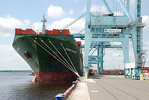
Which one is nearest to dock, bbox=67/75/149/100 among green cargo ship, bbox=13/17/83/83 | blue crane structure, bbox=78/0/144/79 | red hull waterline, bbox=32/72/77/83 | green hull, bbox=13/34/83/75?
green cargo ship, bbox=13/17/83/83

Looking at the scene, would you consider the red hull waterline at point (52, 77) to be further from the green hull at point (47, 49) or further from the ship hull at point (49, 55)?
the green hull at point (47, 49)

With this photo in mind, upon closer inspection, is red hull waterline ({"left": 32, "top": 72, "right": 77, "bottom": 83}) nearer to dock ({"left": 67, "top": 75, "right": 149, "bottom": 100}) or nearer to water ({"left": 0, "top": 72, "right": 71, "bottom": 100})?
water ({"left": 0, "top": 72, "right": 71, "bottom": 100})

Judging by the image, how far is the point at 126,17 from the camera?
3053 cm

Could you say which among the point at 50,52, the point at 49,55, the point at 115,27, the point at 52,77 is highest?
the point at 115,27

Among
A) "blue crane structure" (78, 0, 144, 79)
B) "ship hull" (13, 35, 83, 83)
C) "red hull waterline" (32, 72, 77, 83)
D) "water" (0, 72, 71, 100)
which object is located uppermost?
"blue crane structure" (78, 0, 144, 79)

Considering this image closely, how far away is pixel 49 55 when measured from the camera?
2595 cm

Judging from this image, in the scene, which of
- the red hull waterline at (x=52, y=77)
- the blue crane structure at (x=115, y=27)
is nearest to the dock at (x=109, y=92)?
the red hull waterline at (x=52, y=77)

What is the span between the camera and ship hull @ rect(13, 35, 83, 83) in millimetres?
24516

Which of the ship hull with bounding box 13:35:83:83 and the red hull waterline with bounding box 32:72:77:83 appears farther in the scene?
the red hull waterline with bounding box 32:72:77:83

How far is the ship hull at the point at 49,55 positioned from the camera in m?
24.5

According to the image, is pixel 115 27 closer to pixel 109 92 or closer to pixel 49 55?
pixel 49 55

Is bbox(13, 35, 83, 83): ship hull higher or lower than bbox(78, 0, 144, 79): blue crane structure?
lower

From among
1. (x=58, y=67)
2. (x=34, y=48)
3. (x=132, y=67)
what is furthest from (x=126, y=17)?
(x=34, y=48)

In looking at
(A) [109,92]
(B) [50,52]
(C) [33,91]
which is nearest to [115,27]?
(B) [50,52]
